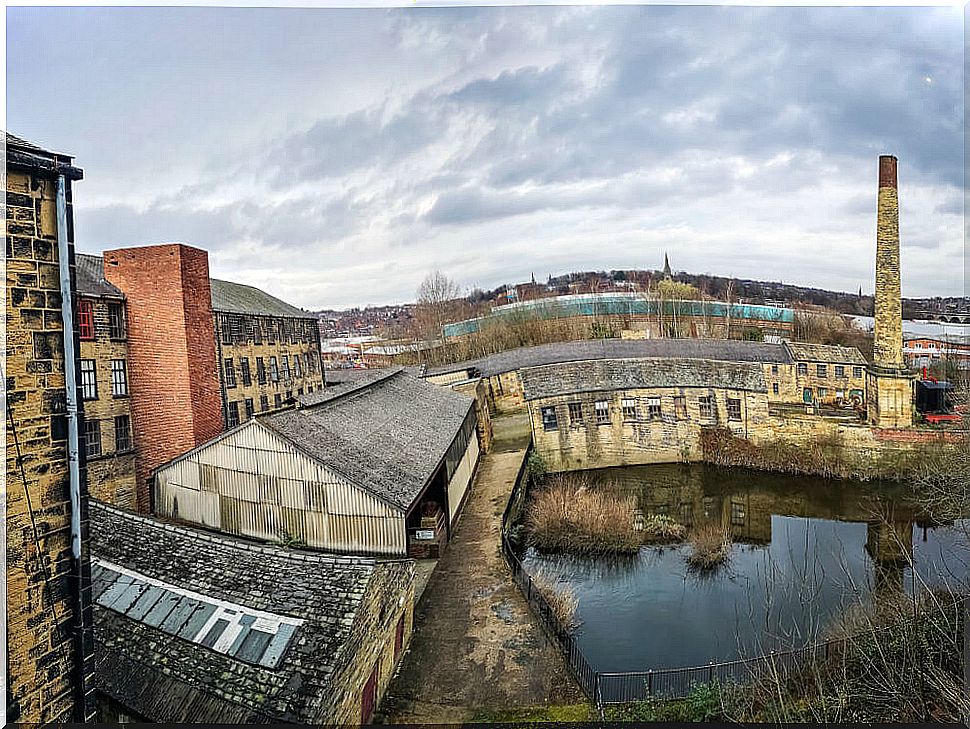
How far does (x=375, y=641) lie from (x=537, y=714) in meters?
1.34

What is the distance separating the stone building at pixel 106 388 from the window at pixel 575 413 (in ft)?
29.9

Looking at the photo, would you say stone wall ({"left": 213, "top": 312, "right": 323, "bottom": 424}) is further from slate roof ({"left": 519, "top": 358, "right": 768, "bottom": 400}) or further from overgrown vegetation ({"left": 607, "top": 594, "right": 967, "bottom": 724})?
overgrown vegetation ({"left": 607, "top": 594, "right": 967, "bottom": 724})

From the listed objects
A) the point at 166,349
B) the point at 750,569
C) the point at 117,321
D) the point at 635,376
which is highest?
the point at 117,321

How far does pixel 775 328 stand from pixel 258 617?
26.6m

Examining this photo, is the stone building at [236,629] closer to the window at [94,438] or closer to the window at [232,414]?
the window at [94,438]

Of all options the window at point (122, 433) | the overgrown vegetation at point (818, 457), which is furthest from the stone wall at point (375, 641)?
the overgrown vegetation at point (818, 457)

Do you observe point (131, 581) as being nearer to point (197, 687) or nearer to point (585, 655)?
point (197, 687)

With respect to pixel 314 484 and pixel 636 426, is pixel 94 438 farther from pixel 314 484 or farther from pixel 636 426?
pixel 636 426

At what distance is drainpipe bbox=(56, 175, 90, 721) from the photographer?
3.16m

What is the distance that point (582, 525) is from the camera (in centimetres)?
988

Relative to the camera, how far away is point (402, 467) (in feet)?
25.8

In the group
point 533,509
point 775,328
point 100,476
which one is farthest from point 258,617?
point 775,328

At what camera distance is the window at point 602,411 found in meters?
15.2

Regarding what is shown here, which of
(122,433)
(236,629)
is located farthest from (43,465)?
(122,433)
